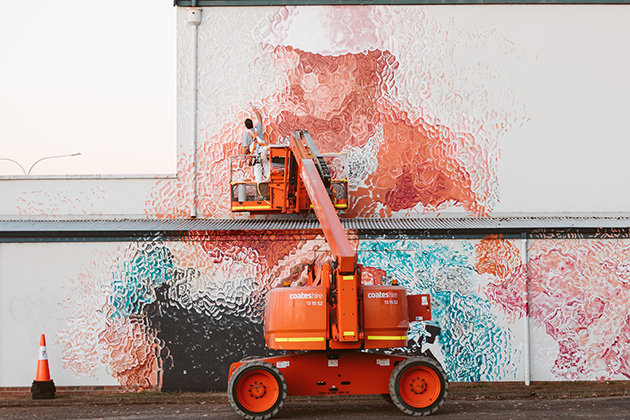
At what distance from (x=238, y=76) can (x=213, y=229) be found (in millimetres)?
3938

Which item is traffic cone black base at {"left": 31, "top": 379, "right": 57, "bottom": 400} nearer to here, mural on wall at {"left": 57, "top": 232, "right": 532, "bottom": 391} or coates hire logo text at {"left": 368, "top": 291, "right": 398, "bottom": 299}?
mural on wall at {"left": 57, "top": 232, "right": 532, "bottom": 391}

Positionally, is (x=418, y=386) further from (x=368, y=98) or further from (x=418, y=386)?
(x=368, y=98)

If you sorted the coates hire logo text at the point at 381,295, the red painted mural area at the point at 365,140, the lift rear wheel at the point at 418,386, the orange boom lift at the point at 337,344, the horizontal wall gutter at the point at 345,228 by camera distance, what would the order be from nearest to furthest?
the orange boom lift at the point at 337,344, the coates hire logo text at the point at 381,295, the lift rear wheel at the point at 418,386, the horizontal wall gutter at the point at 345,228, the red painted mural area at the point at 365,140

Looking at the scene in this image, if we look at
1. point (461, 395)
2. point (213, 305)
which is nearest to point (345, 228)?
point (213, 305)

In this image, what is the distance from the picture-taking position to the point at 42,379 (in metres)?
14.7

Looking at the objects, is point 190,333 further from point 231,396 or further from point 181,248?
point 231,396

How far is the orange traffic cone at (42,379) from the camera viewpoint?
48.2ft

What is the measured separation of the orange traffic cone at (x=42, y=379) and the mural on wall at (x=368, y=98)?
416cm

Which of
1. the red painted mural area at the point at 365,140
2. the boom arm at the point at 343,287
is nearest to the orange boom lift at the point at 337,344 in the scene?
the boom arm at the point at 343,287

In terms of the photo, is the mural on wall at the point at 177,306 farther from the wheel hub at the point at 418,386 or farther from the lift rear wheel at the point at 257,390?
the wheel hub at the point at 418,386

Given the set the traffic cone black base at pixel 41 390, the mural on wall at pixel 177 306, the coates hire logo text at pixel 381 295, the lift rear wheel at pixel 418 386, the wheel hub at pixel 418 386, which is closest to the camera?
the coates hire logo text at pixel 381 295

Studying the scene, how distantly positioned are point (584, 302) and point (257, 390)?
7.37 meters

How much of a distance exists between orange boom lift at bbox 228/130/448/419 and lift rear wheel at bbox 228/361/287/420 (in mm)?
15

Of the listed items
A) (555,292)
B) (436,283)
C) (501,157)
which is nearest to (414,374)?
(436,283)
